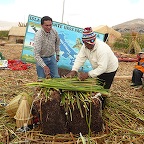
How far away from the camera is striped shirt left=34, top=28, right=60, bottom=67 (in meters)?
4.77

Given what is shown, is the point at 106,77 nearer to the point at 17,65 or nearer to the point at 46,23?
the point at 46,23

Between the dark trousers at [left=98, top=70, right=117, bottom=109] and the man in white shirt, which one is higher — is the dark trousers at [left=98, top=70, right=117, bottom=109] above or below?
below

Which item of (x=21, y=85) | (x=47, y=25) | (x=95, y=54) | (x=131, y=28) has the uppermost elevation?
(x=131, y=28)

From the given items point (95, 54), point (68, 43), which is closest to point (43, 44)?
point (95, 54)

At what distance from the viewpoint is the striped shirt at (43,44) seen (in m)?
4.77

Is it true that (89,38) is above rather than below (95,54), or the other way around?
above

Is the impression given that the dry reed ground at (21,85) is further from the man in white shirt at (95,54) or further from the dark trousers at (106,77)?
the man in white shirt at (95,54)

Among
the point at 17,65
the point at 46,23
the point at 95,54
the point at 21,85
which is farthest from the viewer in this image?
the point at 17,65

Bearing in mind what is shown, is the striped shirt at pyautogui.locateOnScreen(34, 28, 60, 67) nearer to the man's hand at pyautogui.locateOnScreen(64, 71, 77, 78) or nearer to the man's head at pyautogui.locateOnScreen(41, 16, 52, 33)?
the man's head at pyautogui.locateOnScreen(41, 16, 52, 33)

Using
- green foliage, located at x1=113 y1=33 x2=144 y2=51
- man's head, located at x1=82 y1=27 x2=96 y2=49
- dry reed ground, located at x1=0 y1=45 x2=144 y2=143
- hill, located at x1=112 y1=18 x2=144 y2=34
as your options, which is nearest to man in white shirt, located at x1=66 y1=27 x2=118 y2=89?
man's head, located at x1=82 y1=27 x2=96 y2=49

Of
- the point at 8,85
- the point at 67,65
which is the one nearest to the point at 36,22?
the point at 67,65

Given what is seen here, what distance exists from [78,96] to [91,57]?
0.70 meters

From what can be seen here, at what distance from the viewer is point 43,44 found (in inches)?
193

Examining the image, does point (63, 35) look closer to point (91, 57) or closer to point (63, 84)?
point (91, 57)
